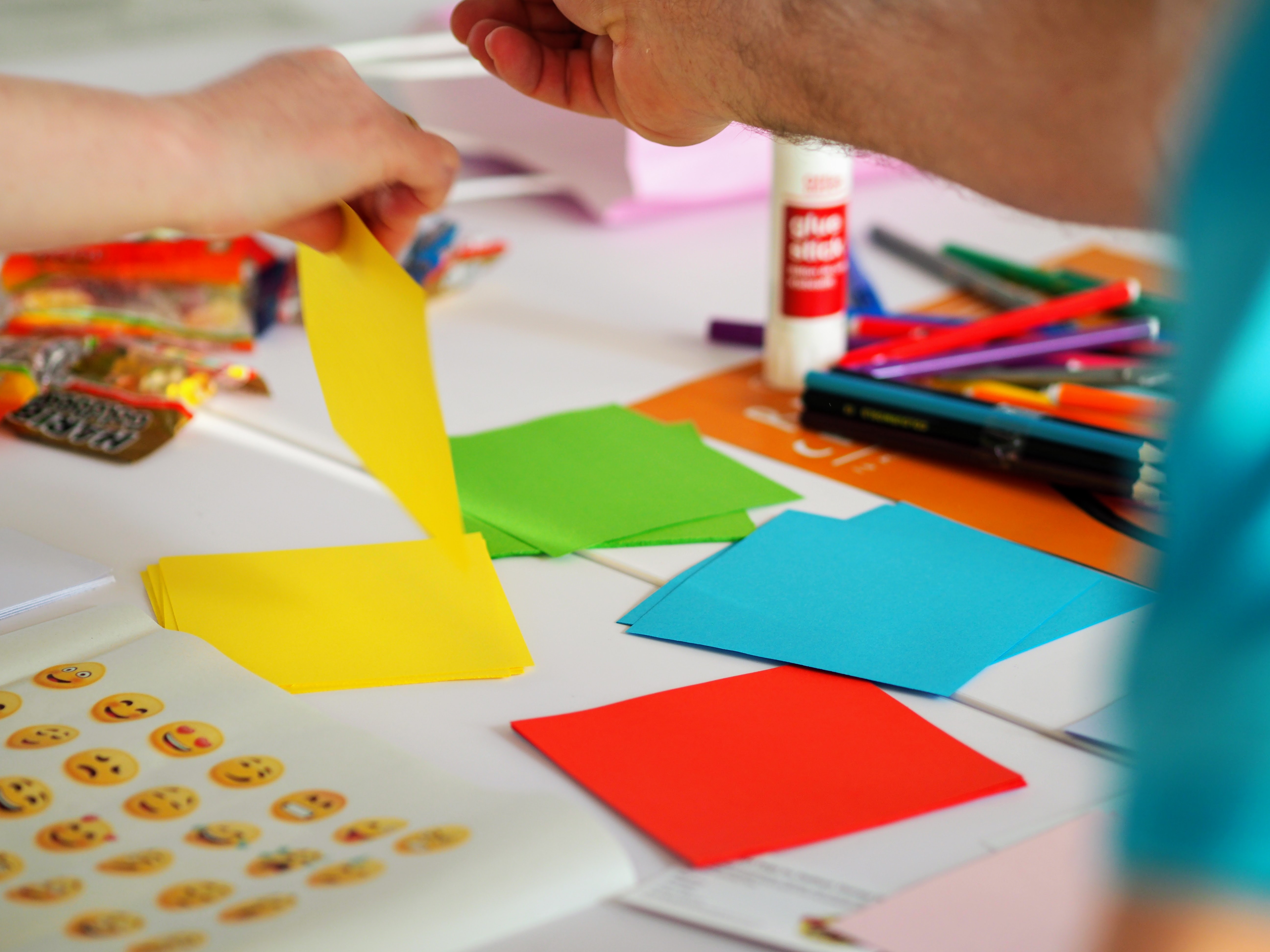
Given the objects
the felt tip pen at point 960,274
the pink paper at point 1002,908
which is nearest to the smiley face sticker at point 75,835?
the pink paper at point 1002,908

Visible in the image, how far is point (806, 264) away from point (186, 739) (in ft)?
1.60

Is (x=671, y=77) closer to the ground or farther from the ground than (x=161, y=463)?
farther from the ground

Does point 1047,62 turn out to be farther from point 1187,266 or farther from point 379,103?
point 379,103

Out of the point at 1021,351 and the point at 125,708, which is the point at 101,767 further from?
the point at 1021,351

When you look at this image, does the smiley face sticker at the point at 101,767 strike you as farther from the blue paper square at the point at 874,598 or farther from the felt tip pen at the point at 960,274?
the felt tip pen at the point at 960,274

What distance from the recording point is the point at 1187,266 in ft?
0.78

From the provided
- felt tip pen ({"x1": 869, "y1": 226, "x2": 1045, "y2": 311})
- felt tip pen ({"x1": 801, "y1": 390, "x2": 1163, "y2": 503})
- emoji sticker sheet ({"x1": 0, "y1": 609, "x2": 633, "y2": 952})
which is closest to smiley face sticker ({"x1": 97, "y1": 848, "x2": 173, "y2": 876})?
emoji sticker sheet ({"x1": 0, "y1": 609, "x2": 633, "y2": 952})

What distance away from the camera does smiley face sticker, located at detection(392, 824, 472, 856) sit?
38cm

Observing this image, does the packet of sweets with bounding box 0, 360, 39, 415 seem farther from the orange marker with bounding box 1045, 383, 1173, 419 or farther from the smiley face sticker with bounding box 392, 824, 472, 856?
the orange marker with bounding box 1045, 383, 1173, 419

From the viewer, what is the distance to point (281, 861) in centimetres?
38

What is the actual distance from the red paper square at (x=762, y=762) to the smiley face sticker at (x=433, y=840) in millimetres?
62

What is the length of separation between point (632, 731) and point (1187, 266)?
0.29 m

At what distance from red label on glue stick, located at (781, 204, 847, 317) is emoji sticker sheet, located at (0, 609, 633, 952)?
44 centimetres

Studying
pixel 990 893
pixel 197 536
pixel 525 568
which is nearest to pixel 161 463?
pixel 197 536
